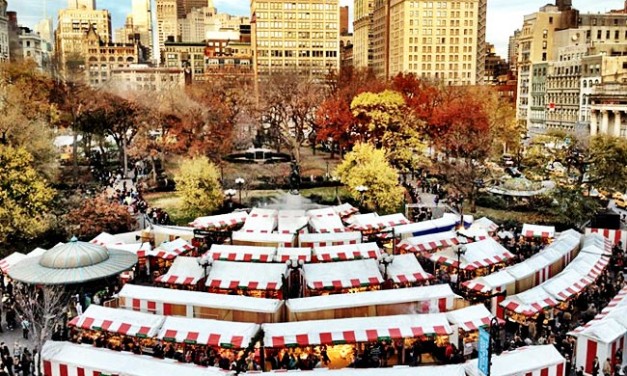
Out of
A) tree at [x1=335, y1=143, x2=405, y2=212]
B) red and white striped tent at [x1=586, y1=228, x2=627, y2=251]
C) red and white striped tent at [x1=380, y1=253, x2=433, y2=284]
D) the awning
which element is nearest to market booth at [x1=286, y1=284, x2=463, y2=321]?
the awning

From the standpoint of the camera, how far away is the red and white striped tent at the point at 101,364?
16.3 metres

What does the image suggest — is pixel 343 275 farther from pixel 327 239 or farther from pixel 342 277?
pixel 327 239

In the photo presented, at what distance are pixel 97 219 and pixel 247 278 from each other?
14.3 metres

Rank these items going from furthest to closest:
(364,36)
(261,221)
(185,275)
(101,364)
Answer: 1. (364,36)
2. (261,221)
3. (185,275)
4. (101,364)

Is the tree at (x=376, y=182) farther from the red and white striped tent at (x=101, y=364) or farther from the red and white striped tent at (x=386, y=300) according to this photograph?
the red and white striped tent at (x=101, y=364)

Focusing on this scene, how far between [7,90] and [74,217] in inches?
663

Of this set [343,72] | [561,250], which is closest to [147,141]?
[561,250]

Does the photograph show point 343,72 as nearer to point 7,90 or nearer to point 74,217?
point 7,90

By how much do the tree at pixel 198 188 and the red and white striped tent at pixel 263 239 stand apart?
330 inches

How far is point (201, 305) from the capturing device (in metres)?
21.0

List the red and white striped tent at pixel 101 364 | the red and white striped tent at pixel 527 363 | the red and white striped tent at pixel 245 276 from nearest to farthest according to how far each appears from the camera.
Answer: the red and white striped tent at pixel 527 363 < the red and white striped tent at pixel 101 364 < the red and white striped tent at pixel 245 276

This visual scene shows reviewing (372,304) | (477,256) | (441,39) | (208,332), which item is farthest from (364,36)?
(208,332)

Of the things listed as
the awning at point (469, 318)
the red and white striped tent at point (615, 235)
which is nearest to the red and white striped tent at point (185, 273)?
the awning at point (469, 318)

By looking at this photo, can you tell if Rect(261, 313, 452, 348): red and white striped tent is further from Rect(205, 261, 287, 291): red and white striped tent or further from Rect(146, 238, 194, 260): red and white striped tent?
Rect(146, 238, 194, 260): red and white striped tent
